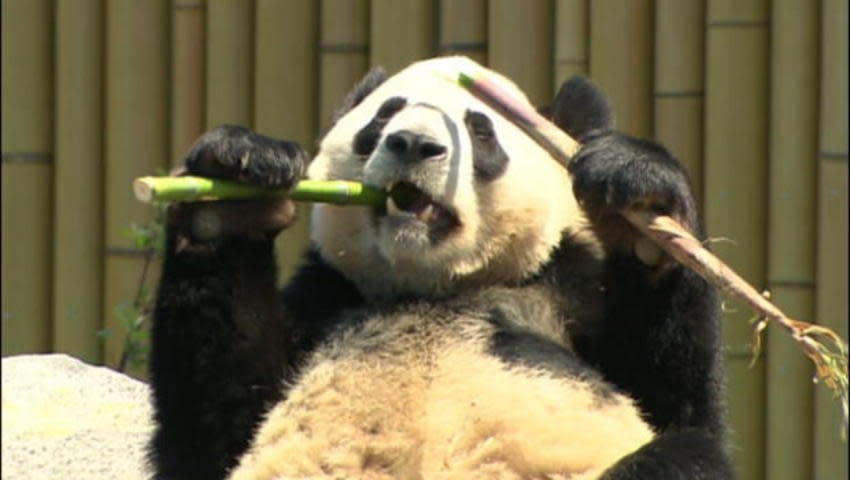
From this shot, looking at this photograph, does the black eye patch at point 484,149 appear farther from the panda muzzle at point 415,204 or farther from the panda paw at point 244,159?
the panda paw at point 244,159

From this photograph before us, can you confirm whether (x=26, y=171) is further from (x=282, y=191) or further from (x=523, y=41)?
(x=282, y=191)

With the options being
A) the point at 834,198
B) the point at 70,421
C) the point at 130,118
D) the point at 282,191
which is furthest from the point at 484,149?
the point at 130,118

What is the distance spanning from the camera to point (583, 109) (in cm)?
356

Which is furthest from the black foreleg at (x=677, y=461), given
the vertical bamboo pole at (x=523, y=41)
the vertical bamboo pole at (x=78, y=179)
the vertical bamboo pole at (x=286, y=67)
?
the vertical bamboo pole at (x=78, y=179)

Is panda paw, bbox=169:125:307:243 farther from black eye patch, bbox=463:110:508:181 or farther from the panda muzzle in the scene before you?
black eye patch, bbox=463:110:508:181

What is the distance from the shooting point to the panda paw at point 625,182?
122 inches

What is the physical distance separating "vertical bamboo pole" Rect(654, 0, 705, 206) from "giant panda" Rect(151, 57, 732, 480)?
1.87 metres

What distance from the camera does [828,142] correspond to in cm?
506

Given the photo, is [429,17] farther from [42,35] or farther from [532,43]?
[42,35]

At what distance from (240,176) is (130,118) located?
8.57ft

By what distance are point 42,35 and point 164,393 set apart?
106 inches

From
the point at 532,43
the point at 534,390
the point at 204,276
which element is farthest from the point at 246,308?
the point at 532,43

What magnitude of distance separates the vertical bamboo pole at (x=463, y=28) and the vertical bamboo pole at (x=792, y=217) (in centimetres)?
85

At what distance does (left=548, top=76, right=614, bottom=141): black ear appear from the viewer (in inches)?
140
